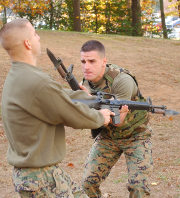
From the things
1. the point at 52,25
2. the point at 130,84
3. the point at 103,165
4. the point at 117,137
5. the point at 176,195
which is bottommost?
the point at 176,195

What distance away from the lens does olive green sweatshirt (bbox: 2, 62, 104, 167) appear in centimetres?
273

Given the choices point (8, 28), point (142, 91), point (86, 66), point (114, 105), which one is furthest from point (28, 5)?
point (8, 28)

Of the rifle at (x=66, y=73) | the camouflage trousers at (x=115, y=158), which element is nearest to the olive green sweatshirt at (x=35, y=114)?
the camouflage trousers at (x=115, y=158)

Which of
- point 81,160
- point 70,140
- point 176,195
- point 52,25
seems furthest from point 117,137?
point 52,25

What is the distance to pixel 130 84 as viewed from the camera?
4113 mm

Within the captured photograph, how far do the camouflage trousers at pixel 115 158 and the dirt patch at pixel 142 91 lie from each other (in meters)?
1.13

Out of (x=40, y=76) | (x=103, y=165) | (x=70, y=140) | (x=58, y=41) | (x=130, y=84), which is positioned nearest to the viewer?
(x=40, y=76)

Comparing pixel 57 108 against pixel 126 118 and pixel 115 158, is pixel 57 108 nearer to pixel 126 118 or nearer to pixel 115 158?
pixel 126 118

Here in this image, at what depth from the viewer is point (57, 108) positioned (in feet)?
9.10

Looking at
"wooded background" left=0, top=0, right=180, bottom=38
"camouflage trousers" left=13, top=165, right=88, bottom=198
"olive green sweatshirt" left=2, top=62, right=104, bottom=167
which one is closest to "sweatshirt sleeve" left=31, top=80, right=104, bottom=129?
"olive green sweatshirt" left=2, top=62, right=104, bottom=167

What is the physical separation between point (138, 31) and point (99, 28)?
12.0ft

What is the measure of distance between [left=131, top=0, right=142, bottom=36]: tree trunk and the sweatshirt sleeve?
22.3m

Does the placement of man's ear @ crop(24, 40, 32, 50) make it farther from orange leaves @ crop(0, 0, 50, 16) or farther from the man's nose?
orange leaves @ crop(0, 0, 50, 16)

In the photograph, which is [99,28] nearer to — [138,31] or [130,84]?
[138,31]
